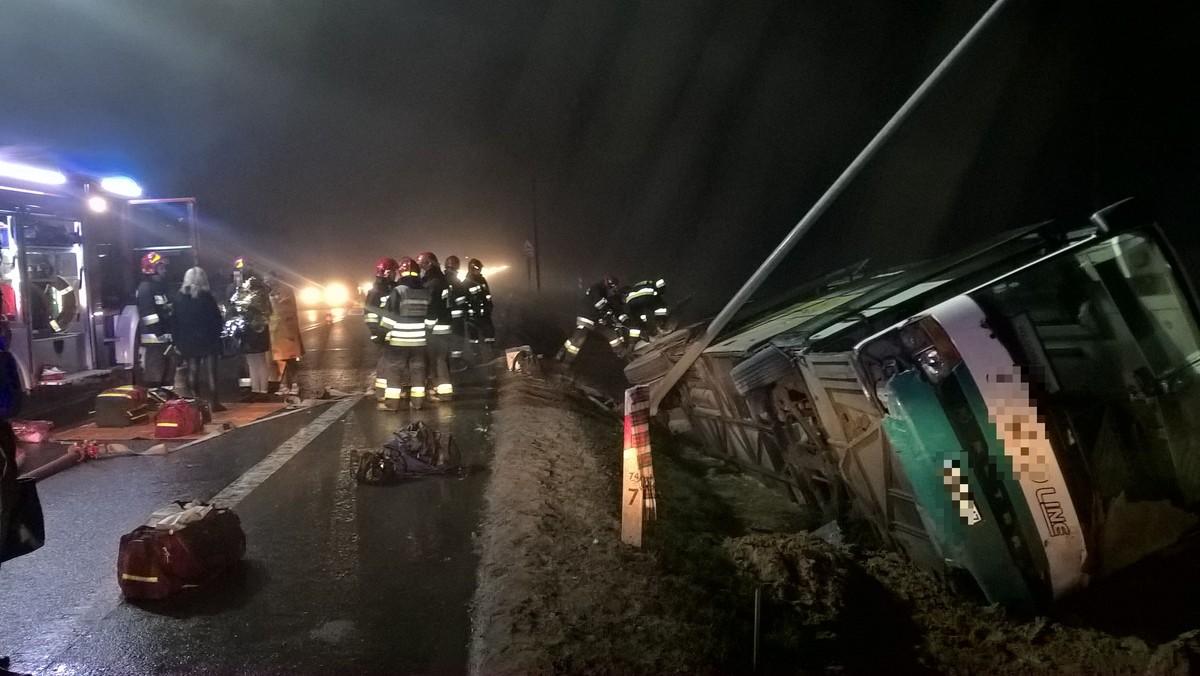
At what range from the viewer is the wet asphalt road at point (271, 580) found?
353cm

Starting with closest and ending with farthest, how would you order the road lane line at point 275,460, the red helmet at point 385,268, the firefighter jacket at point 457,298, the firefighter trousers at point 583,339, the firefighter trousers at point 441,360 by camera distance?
the road lane line at point 275,460 → the firefighter trousers at point 441,360 → the red helmet at point 385,268 → the firefighter jacket at point 457,298 → the firefighter trousers at point 583,339

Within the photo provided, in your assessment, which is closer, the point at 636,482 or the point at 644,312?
the point at 636,482

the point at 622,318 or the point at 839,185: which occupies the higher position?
the point at 839,185

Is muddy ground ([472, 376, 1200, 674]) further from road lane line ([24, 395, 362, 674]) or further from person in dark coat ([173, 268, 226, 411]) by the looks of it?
person in dark coat ([173, 268, 226, 411])

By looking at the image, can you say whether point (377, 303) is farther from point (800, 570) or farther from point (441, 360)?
point (800, 570)

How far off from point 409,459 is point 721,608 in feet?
10.6

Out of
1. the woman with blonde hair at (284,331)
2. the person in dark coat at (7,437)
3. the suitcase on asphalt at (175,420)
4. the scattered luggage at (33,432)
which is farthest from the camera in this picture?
the woman with blonde hair at (284,331)

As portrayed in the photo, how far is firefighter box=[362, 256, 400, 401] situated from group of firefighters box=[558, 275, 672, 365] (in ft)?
9.65

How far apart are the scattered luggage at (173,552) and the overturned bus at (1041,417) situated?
3.25m

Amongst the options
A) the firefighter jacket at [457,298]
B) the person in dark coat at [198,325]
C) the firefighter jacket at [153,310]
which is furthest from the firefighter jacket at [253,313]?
the firefighter jacket at [457,298]

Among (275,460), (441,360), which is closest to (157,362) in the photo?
(441,360)

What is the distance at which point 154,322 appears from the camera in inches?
379

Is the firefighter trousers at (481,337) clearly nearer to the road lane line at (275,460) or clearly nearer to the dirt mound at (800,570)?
the road lane line at (275,460)

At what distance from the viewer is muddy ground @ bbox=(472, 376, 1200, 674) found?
3359 mm
